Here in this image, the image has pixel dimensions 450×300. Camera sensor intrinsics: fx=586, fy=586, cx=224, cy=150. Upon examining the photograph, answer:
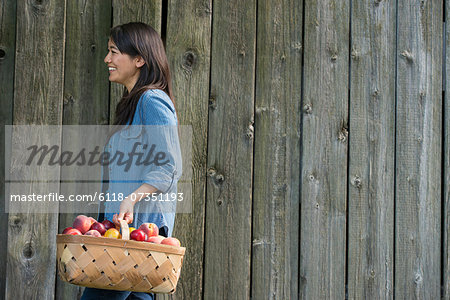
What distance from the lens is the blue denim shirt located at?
2580 millimetres

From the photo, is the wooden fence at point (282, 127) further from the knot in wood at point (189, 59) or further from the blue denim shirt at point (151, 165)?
the blue denim shirt at point (151, 165)

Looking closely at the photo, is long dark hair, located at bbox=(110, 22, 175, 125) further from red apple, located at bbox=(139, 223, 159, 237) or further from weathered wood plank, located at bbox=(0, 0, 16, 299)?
weathered wood plank, located at bbox=(0, 0, 16, 299)

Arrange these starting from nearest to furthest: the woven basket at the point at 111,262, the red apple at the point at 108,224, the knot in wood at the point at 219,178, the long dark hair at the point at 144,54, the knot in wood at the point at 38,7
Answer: the woven basket at the point at 111,262, the red apple at the point at 108,224, the long dark hair at the point at 144,54, the knot in wood at the point at 38,7, the knot in wood at the point at 219,178

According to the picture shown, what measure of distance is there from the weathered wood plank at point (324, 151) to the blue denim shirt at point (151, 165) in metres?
1.14

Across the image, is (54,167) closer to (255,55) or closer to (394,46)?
(255,55)

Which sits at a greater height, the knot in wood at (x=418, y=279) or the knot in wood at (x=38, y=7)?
the knot in wood at (x=38, y=7)

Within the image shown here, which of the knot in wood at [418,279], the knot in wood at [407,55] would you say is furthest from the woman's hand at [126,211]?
the knot in wood at [407,55]

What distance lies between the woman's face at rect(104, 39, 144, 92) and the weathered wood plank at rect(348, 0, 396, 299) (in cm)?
145

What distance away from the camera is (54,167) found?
131 inches

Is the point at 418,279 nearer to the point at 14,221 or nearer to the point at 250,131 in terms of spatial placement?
the point at 250,131

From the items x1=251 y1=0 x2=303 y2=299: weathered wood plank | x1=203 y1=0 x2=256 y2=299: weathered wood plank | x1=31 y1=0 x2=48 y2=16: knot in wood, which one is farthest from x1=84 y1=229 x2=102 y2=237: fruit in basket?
x1=31 y1=0 x2=48 y2=16: knot in wood

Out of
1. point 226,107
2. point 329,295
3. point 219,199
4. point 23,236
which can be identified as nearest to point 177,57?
point 226,107

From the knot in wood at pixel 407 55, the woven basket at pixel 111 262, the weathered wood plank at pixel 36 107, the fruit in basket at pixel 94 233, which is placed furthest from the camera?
the knot in wood at pixel 407 55

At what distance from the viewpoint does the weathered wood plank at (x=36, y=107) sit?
3.26 meters
